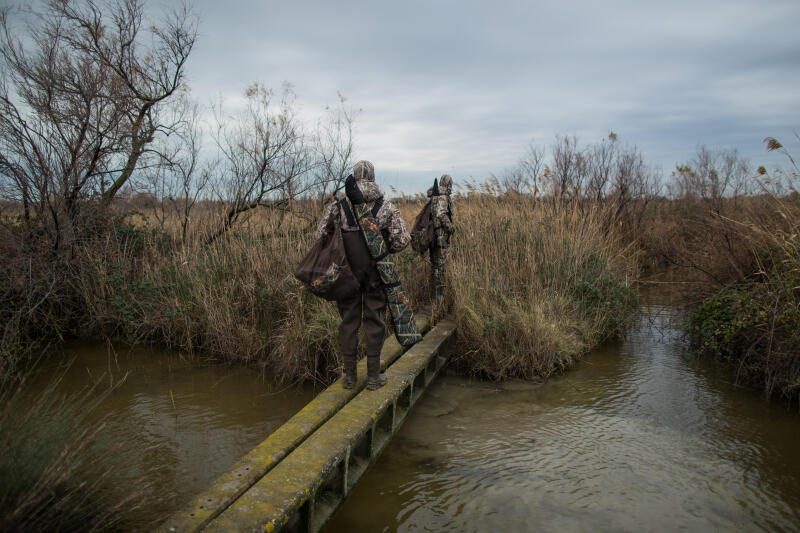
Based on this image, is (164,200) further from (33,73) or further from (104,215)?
(33,73)

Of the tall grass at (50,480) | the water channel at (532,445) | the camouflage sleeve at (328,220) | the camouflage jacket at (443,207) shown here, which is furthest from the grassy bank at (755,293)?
the tall grass at (50,480)

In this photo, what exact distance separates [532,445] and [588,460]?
478mm

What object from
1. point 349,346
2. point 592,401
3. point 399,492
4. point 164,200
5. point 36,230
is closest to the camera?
point 399,492

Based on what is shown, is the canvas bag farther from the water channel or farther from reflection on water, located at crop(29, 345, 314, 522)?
reflection on water, located at crop(29, 345, 314, 522)

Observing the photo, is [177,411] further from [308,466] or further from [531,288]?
[531,288]

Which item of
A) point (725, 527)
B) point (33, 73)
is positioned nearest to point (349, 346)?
point (725, 527)

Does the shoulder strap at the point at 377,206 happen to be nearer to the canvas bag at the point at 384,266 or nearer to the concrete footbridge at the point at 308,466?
the canvas bag at the point at 384,266

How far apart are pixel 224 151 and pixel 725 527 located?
9.40 metres

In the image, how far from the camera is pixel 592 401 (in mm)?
5234

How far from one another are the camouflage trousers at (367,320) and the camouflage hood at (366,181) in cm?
79

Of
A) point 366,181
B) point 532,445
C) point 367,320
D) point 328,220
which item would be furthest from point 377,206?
point 532,445

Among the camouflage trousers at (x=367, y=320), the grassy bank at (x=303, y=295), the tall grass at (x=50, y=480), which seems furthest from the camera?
the grassy bank at (x=303, y=295)

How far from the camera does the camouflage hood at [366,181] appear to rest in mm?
3850

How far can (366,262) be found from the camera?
3.86m
